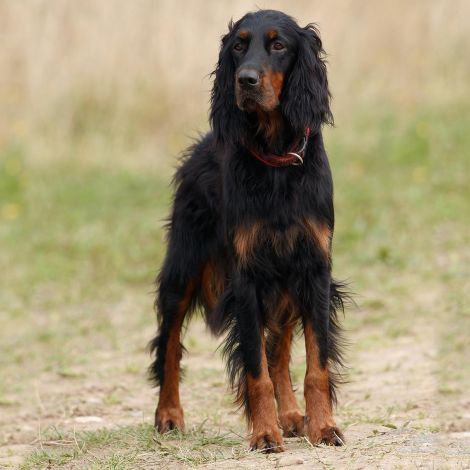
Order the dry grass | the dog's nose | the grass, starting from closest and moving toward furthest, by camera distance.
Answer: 1. the dog's nose
2. the grass
3. the dry grass

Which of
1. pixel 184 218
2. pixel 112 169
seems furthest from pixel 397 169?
pixel 184 218

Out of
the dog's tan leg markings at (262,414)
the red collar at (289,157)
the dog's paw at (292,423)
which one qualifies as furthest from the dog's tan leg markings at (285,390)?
the red collar at (289,157)

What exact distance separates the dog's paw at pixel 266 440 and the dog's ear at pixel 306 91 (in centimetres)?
123

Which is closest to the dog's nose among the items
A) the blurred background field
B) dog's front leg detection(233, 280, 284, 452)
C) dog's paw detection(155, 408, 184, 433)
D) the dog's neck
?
the dog's neck

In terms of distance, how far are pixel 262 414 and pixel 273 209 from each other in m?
0.83

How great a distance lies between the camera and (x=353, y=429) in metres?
4.68

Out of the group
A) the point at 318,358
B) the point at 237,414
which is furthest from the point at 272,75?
the point at 237,414

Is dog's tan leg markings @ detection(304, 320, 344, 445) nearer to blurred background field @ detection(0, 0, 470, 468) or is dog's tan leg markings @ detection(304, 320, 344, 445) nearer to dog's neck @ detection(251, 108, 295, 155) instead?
blurred background field @ detection(0, 0, 470, 468)

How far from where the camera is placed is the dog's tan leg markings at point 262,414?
4.26m

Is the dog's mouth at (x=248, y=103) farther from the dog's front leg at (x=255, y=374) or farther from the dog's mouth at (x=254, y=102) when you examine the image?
the dog's front leg at (x=255, y=374)

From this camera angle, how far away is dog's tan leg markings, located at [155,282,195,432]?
16.4ft

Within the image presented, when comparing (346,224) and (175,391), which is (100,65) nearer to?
(346,224)

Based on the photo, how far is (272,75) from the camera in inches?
169

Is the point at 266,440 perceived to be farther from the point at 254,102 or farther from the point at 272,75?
the point at 272,75
